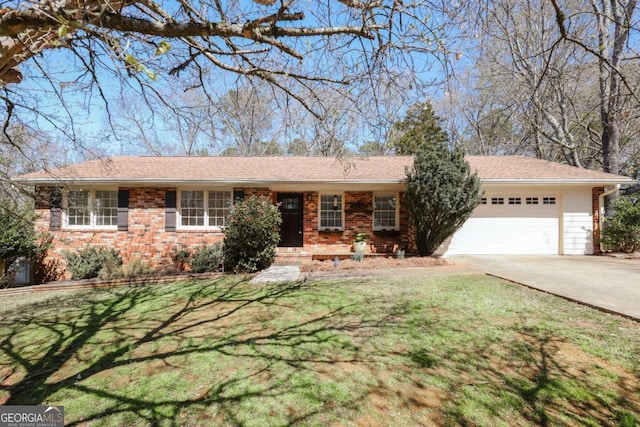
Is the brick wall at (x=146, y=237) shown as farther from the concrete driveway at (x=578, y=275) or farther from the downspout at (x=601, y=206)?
the downspout at (x=601, y=206)

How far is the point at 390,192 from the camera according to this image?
10.9 meters

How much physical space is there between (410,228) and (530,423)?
8.42m

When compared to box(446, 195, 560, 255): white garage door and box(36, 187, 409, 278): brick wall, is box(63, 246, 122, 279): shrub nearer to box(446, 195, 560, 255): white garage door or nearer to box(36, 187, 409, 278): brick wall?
box(36, 187, 409, 278): brick wall

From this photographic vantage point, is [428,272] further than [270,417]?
Yes

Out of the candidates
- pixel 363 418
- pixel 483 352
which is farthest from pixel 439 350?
pixel 363 418

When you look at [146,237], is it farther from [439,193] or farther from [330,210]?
[439,193]

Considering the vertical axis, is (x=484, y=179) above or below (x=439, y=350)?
above

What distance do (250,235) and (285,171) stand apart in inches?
144

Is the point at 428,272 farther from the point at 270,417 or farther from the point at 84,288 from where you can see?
the point at 84,288

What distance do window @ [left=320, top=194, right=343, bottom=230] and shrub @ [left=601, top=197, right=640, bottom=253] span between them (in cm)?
910

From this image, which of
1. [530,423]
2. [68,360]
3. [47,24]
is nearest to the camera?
[47,24]

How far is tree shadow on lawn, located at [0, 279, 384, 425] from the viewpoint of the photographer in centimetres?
269

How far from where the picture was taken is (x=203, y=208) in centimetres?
1020

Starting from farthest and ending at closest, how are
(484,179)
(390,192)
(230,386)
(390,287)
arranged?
(390,192), (484,179), (390,287), (230,386)
